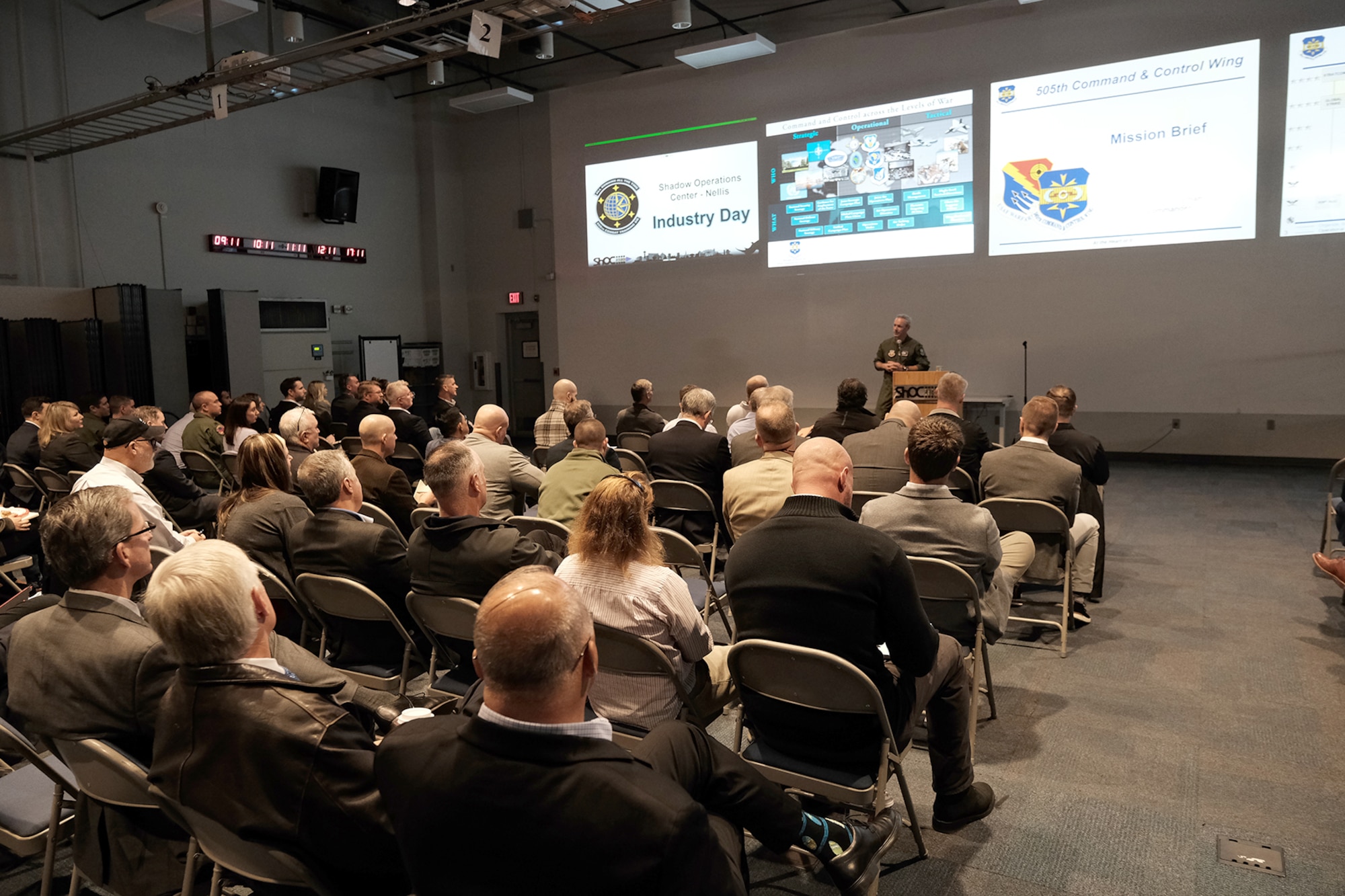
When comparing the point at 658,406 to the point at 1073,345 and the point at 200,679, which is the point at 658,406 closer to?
the point at 1073,345

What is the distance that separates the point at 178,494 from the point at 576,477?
2811mm

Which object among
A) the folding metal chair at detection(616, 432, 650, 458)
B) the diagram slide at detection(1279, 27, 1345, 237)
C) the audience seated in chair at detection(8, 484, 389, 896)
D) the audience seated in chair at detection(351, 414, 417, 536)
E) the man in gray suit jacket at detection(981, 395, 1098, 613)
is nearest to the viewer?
the audience seated in chair at detection(8, 484, 389, 896)

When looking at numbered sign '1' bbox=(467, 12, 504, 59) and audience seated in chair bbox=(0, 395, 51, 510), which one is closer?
audience seated in chair bbox=(0, 395, 51, 510)

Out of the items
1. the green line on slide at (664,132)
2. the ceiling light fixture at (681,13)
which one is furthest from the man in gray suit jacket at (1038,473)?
the green line on slide at (664,132)

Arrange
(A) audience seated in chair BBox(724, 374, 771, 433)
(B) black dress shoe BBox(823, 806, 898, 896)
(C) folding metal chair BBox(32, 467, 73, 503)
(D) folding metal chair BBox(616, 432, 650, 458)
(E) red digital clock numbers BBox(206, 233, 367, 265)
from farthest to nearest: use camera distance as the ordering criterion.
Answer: (E) red digital clock numbers BBox(206, 233, 367, 265) → (D) folding metal chair BBox(616, 432, 650, 458) → (A) audience seated in chair BBox(724, 374, 771, 433) → (C) folding metal chair BBox(32, 467, 73, 503) → (B) black dress shoe BBox(823, 806, 898, 896)

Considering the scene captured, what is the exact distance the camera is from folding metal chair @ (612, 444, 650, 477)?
5590mm

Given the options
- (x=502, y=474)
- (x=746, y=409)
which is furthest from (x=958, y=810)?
(x=746, y=409)

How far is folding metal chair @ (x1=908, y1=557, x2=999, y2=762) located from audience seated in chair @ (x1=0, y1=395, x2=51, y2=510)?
617 centimetres

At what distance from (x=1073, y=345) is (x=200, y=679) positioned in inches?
374

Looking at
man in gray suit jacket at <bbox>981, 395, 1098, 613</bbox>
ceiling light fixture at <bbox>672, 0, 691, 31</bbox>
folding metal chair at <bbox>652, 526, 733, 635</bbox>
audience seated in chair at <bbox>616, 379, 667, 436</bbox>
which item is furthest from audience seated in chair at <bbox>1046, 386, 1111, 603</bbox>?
ceiling light fixture at <bbox>672, 0, 691, 31</bbox>

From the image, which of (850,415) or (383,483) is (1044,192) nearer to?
(850,415)

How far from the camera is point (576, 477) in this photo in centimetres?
424

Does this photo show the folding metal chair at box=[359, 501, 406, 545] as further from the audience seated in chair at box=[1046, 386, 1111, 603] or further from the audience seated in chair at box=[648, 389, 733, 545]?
the audience seated in chair at box=[1046, 386, 1111, 603]

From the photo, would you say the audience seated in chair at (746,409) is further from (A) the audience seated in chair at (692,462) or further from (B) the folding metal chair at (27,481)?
(B) the folding metal chair at (27,481)
